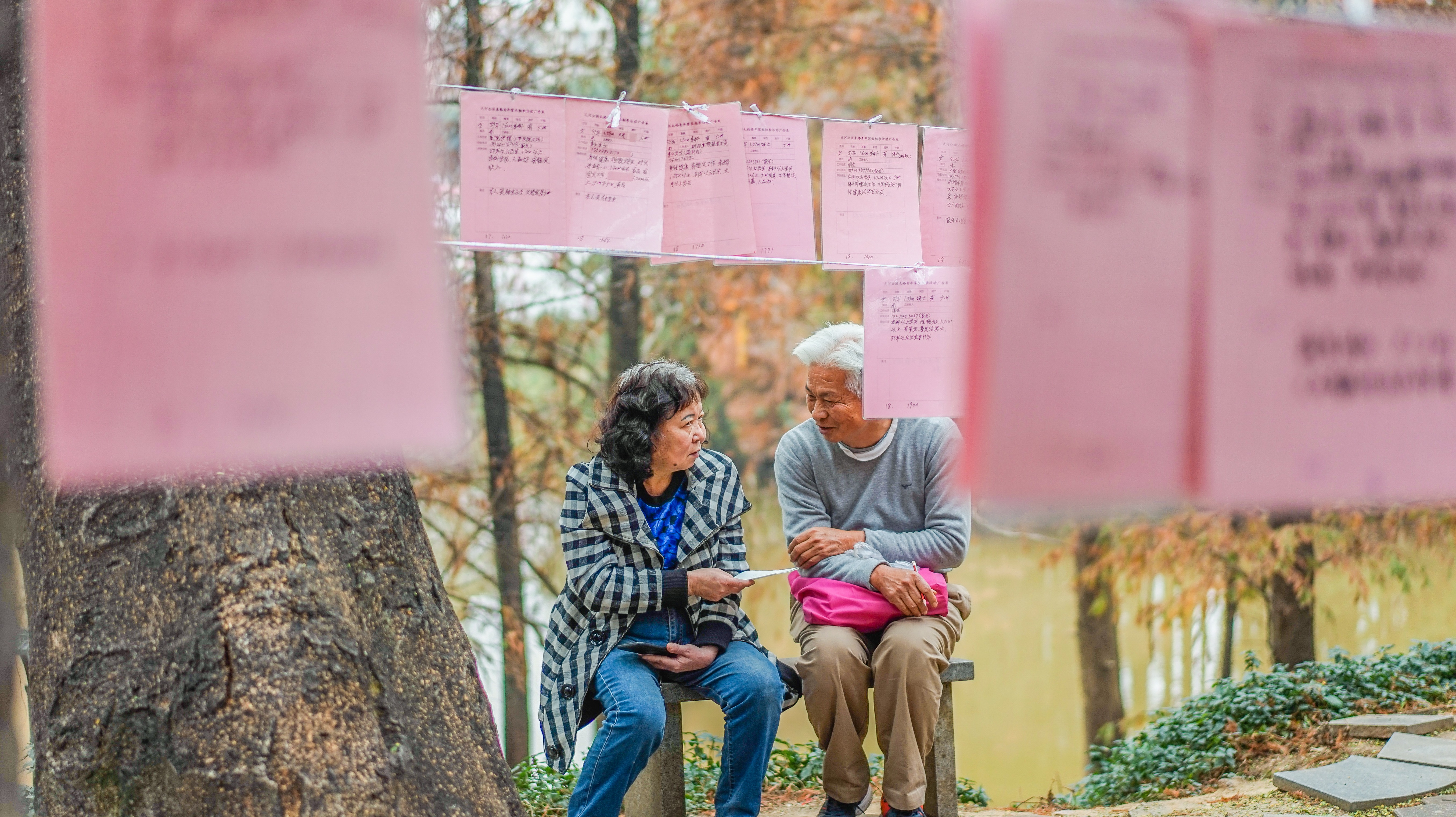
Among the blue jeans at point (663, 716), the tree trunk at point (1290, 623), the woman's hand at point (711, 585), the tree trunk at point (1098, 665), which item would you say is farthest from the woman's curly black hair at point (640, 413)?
the tree trunk at point (1098, 665)

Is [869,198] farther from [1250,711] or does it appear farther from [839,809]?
[1250,711]

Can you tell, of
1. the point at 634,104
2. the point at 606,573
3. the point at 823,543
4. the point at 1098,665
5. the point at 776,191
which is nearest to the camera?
the point at 634,104

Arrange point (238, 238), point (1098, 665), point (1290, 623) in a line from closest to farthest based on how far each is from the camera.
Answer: point (238, 238) → point (1290, 623) → point (1098, 665)

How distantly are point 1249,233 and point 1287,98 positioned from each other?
0.12 meters

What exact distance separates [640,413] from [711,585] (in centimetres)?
53

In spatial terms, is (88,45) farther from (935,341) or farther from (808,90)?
(808,90)

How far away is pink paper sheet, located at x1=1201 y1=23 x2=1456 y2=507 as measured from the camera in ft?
3.21

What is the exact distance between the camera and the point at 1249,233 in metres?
0.98

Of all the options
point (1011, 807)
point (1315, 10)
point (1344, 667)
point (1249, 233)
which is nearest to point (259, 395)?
point (1249, 233)

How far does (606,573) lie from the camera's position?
319 cm

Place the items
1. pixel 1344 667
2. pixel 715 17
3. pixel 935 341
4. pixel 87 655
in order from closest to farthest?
pixel 87 655, pixel 935 341, pixel 1344 667, pixel 715 17

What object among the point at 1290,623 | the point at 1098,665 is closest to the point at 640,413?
the point at 1290,623

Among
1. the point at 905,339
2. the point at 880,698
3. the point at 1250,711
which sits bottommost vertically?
the point at 1250,711

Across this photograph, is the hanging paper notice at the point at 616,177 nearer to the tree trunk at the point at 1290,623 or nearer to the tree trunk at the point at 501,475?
the tree trunk at the point at 501,475
